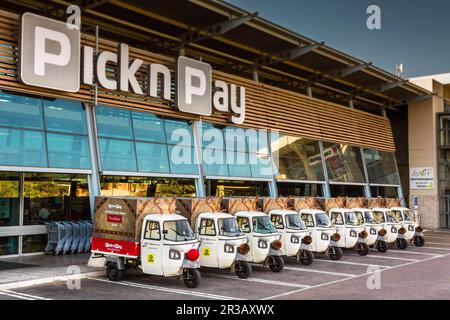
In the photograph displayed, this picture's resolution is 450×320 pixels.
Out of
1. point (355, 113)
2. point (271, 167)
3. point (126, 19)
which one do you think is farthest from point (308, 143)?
point (126, 19)

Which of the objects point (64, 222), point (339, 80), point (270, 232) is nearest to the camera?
point (270, 232)

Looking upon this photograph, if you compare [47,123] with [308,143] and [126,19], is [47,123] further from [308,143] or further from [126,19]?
[308,143]

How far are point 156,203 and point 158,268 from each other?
1925 millimetres

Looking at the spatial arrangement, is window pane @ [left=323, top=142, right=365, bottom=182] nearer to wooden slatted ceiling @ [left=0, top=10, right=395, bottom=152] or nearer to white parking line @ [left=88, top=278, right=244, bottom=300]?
wooden slatted ceiling @ [left=0, top=10, right=395, bottom=152]

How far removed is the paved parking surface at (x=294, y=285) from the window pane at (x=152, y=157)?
645cm

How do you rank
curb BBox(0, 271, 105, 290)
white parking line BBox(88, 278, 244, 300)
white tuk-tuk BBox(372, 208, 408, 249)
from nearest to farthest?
white parking line BBox(88, 278, 244, 300)
curb BBox(0, 271, 105, 290)
white tuk-tuk BBox(372, 208, 408, 249)

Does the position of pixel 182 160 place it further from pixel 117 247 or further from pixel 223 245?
pixel 117 247

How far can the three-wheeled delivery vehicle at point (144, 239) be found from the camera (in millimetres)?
→ 13133

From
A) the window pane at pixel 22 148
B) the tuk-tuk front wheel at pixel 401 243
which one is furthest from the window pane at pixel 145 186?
the tuk-tuk front wheel at pixel 401 243

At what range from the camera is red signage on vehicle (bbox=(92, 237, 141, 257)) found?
44.7 feet

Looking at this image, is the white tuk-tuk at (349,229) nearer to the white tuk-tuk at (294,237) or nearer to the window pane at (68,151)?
the white tuk-tuk at (294,237)

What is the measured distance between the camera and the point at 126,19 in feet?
71.4

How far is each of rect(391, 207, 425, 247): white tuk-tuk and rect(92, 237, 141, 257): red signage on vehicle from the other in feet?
46.0

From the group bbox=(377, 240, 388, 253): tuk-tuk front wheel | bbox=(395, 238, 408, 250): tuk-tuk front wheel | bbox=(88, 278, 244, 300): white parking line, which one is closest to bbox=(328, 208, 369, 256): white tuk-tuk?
bbox=(377, 240, 388, 253): tuk-tuk front wheel
